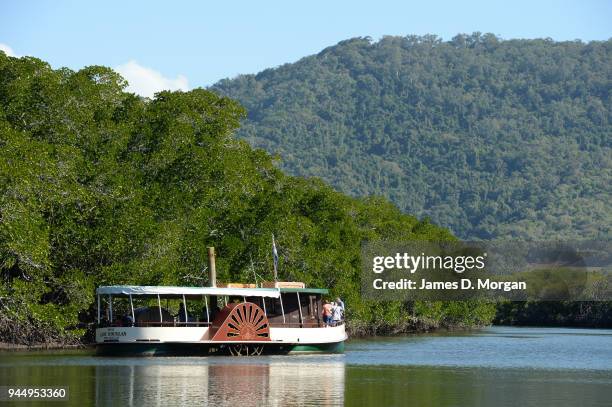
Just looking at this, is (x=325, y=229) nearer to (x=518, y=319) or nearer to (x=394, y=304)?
(x=394, y=304)

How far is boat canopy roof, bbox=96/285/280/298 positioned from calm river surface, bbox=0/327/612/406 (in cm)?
267

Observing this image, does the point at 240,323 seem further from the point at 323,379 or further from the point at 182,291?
the point at 323,379

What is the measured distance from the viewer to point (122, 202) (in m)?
56.6

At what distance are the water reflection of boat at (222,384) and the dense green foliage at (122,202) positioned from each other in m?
9.39

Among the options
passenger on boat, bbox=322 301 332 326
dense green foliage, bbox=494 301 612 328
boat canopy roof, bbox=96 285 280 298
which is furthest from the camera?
dense green foliage, bbox=494 301 612 328

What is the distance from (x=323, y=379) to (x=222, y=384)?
434 centimetres

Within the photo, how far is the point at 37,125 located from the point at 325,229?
26.6 m

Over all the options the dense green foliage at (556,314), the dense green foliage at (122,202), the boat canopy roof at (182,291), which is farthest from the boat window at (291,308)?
the dense green foliage at (556,314)

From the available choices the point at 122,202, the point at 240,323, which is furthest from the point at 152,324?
the point at 122,202

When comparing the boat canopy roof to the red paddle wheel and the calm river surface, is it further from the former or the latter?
the calm river surface

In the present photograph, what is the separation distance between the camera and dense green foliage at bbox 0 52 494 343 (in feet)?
168

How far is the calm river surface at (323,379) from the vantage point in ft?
109

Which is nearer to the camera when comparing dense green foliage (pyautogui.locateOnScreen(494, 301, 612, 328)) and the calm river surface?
the calm river surface

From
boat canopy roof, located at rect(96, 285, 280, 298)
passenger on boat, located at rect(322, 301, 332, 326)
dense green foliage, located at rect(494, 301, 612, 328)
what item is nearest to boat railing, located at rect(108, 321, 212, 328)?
boat canopy roof, located at rect(96, 285, 280, 298)
